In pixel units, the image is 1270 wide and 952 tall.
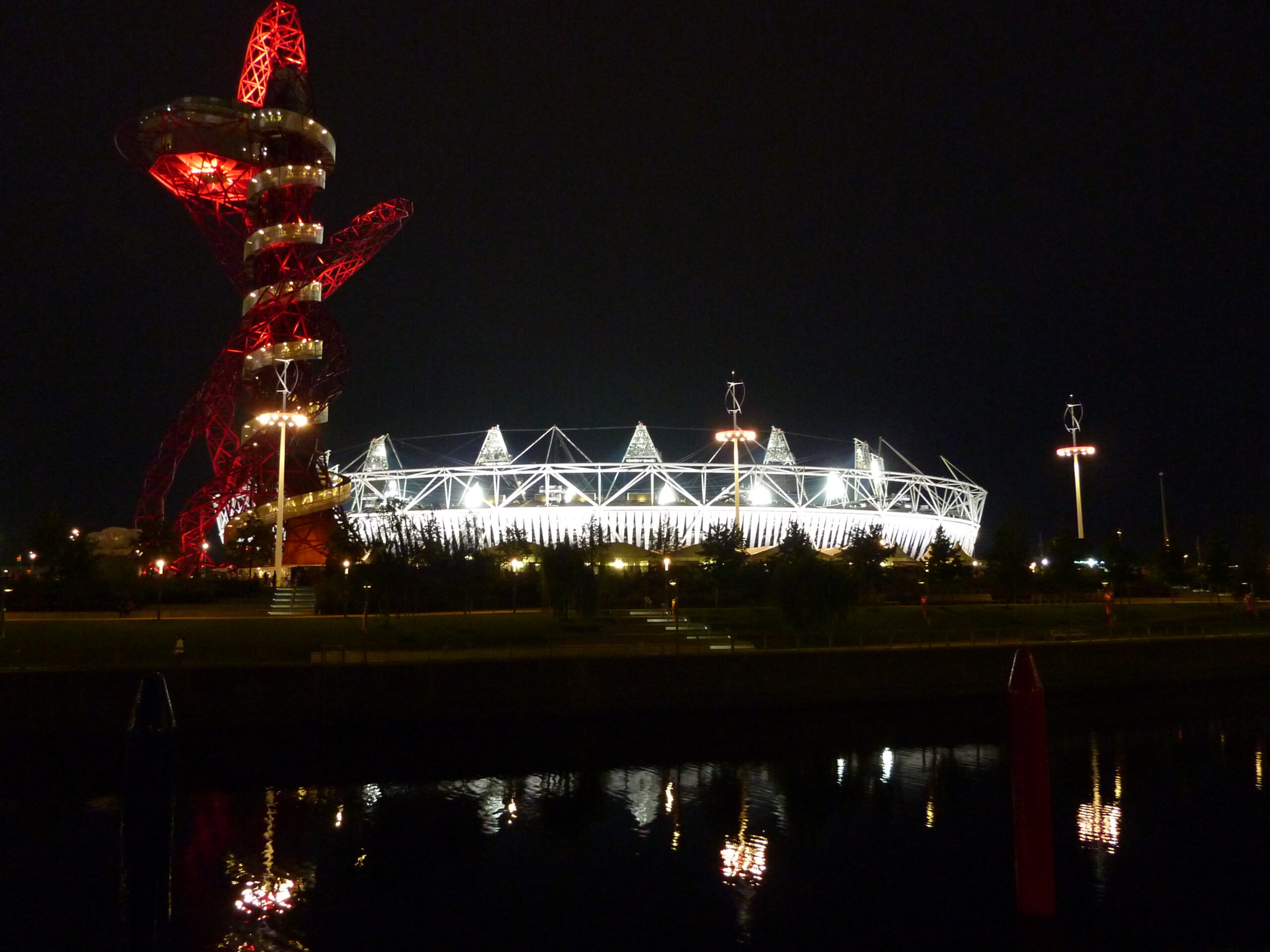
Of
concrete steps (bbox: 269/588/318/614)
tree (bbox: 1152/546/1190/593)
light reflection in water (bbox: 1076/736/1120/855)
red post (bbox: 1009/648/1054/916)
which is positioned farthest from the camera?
tree (bbox: 1152/546/1190/593)

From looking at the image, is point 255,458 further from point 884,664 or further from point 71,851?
point 71,851

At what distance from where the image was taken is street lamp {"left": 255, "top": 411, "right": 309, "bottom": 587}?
36.6 m

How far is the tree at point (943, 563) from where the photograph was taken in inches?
1802

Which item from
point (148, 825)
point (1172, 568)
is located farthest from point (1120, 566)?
point (148, 825)

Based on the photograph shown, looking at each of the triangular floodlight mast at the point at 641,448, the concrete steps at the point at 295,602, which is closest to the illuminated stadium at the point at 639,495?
the triangular floodlight mast at the point at 641,448

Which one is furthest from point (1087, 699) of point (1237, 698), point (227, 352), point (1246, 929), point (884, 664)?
point (227, 352)

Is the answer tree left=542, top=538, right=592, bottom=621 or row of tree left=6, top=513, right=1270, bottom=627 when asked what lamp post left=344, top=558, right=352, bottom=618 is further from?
tree left=542, top=538, right=592, bottom=621

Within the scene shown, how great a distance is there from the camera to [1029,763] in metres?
6.76

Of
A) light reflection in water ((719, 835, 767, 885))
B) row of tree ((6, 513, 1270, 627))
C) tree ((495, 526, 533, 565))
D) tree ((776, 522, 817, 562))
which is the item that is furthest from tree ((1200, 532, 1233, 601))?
light reflection in water ((719, 835, 767, 885))

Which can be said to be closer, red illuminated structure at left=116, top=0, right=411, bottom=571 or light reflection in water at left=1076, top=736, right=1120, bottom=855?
light reflection in water at left=1076, top=736, right=1120, bottom=855

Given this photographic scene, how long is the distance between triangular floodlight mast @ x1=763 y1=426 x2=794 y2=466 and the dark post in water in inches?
2627

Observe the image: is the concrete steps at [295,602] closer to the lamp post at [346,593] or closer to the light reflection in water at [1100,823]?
the lamp post at [346,593]

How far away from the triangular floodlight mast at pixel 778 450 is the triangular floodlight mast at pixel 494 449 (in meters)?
17.8

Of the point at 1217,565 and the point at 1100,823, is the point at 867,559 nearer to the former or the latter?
the point at 1217,565
